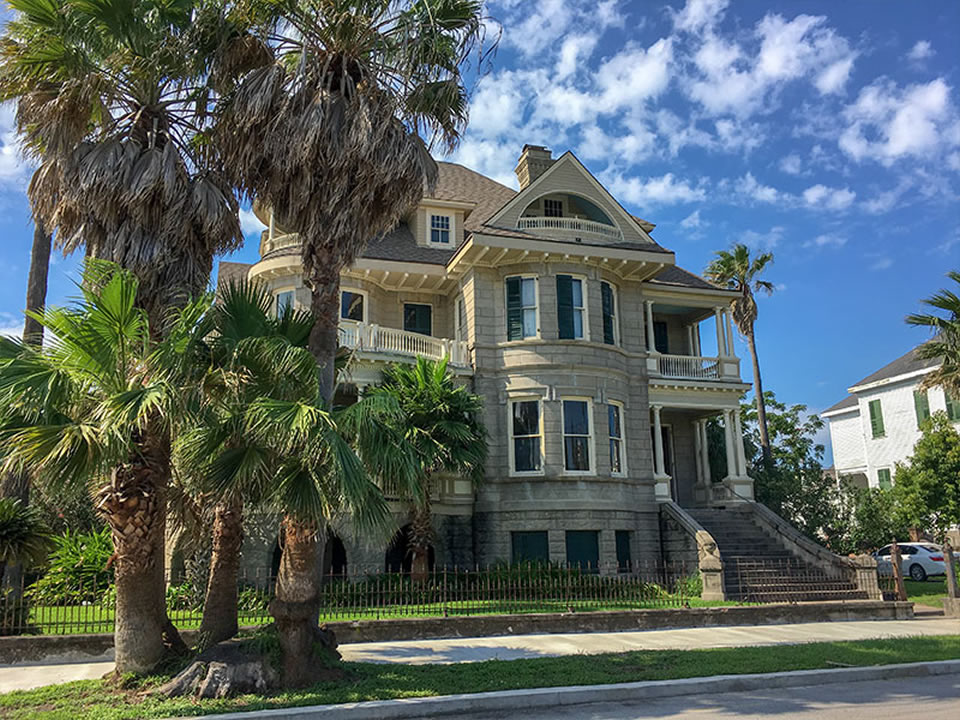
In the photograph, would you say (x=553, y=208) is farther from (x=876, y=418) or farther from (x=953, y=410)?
(x=876, y=418)

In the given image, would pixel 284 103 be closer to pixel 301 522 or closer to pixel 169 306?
pixel 169 306

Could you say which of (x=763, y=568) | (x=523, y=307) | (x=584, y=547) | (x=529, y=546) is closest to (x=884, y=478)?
(x=763, y=568)

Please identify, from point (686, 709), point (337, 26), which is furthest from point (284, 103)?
point (686, 709)

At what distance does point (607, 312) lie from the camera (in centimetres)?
2388

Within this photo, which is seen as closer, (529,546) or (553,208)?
(529,546)

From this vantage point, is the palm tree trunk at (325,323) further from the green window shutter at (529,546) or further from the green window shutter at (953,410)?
the green window shutter at (953,410)

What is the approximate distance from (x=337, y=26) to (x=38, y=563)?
33.0 ft

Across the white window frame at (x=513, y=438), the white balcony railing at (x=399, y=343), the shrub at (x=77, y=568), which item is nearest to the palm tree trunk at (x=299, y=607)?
the shrub at (x=77, y=568)

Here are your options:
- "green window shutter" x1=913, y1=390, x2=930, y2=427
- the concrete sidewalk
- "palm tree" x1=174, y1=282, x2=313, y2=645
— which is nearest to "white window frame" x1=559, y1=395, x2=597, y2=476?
the concrete sidewalk

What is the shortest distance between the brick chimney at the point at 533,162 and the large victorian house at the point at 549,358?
4.5 inches

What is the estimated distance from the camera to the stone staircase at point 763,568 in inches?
738

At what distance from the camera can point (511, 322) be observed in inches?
912

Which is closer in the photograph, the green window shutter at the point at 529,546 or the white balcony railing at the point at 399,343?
the green window shutter at the point at 529,546

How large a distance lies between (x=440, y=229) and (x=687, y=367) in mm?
9715
